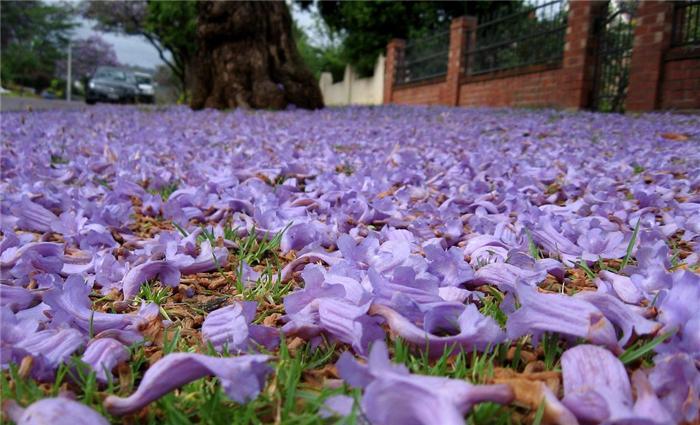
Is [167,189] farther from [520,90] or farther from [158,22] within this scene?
[158,22]

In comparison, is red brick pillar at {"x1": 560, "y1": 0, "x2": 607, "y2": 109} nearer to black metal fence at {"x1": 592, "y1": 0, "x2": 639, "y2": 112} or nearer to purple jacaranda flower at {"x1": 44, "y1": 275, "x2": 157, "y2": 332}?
Answer: black metal fence at {"x1": 592, "y1": 0, "x2": 639, "y2": 112}

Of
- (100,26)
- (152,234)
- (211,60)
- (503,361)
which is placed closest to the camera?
(503,361)

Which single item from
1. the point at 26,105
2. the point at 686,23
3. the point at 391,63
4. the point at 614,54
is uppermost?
the point at 391,63

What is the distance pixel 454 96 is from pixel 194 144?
1163 cm

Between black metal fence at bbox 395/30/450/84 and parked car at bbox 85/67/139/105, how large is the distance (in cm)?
1280

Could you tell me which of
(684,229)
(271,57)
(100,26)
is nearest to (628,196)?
(684,229)

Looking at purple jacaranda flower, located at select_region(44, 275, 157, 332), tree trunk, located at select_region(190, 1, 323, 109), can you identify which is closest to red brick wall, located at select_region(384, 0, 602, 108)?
tree trunk, located at select_region(190, 1, 323, 109)

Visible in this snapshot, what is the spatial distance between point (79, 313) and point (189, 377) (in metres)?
0.41

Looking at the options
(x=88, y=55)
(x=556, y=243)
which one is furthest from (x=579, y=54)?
(x=88, y=55)

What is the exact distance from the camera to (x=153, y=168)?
10.9 ft

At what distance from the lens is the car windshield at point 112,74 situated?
27491 millimetres

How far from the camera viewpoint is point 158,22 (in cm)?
2880

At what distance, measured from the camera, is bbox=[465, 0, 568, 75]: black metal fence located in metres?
11.6

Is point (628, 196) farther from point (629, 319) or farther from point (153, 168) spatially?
point (153, 168)
